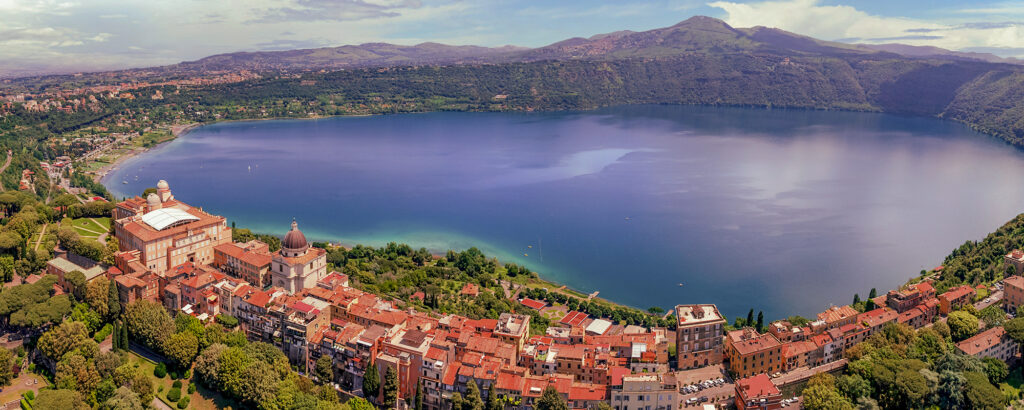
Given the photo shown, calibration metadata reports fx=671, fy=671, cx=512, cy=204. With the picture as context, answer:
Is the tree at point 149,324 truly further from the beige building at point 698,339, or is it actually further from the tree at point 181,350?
the beige building at point 698,339

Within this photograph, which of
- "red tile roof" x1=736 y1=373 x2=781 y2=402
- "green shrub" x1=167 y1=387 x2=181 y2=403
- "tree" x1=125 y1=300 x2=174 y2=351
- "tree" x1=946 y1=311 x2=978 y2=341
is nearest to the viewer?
"red tile roof" x1=736 y1=373 x2=781 y2=402

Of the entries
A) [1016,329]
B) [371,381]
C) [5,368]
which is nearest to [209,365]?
[371,381]

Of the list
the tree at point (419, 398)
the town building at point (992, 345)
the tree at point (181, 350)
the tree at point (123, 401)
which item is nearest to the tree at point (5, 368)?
the tree at point (123, 401)

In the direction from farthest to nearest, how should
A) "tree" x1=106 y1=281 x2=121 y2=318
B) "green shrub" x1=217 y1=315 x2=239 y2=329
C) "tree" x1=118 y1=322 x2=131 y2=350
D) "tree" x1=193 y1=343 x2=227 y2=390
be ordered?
"tree" x1=106 y1=281 x2=121 y2=318, "green shrub" x1=217 y1=315 x2=239 y2=329, "tree" x1=118 y1=322 x2=131 y2=350, "tree" x1=193 y1=343 x2=227 y2=390

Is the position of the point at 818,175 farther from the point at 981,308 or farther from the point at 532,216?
the point at 981,308

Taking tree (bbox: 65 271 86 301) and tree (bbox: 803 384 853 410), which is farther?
tree (bbox: 65 271 86 301)

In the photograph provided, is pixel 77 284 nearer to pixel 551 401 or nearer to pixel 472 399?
pixel 472 399

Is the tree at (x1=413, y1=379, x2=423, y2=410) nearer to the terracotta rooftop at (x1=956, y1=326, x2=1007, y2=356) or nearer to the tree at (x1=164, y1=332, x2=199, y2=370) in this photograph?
the tree at (x1=164, y1=332, x2=199, y2=370)

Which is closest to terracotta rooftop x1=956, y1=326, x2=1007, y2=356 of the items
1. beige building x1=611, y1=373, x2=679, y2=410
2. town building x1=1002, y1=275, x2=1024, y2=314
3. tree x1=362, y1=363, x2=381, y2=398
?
town building x1=1002, y1=275, x2=1024, y2=314

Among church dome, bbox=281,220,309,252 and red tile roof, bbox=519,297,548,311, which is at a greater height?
church dome, bbox=281,220,309,252
